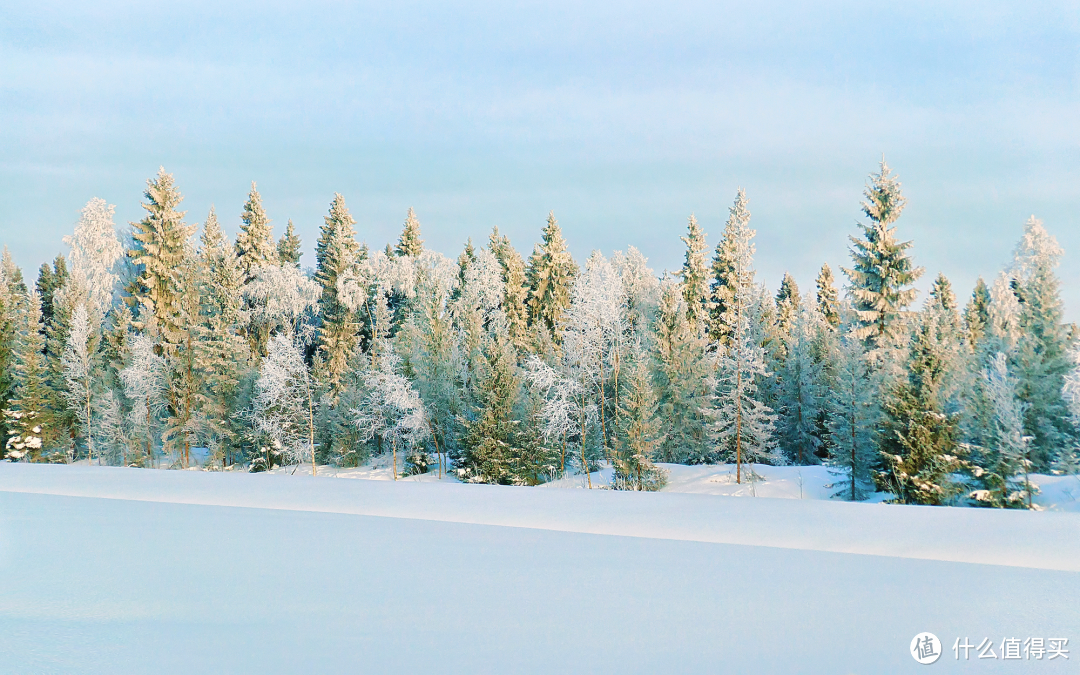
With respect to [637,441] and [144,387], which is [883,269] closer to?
[637,441]

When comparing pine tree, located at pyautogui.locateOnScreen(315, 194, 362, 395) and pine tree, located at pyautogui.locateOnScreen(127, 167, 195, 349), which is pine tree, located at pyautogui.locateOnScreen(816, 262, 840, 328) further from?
pine tree, located at pyautogui.locateOnScreen(127, 167, 195, 349)

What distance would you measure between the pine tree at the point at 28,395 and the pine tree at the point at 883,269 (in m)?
36.3

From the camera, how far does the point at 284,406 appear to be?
29.4 metres

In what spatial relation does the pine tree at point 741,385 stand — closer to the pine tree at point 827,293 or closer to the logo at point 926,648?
the pine tree at point 827,293

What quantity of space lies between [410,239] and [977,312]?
112ft

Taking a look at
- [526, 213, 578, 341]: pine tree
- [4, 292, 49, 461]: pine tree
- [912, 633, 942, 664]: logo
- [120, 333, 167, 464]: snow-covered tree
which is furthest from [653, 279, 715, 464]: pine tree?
[4, 292, 49, 461]: pine tree

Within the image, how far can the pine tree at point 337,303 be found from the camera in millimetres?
34375

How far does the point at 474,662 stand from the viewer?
249cm

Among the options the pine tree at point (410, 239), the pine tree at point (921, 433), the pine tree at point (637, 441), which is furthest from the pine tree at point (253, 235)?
the pine tree at point (921, 433)

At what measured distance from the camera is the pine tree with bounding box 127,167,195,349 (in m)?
32.6

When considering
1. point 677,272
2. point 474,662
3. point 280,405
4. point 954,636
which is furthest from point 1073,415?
point 280,405

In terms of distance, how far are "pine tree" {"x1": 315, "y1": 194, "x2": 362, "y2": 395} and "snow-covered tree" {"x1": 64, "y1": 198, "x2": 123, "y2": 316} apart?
1021 centimetres

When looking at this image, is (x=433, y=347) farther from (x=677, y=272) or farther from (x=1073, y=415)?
(x=1073, y=415)

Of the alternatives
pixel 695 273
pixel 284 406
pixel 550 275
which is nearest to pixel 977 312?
pixel 695 273
